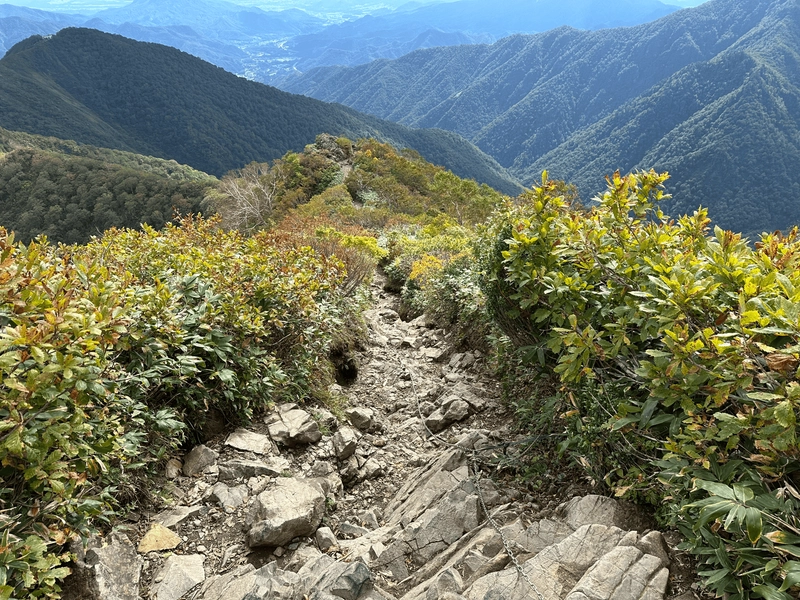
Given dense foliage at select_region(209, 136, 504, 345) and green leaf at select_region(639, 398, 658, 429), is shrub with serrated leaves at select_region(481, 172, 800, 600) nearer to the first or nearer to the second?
green leaf at select_region(639, 398, 658, 429)

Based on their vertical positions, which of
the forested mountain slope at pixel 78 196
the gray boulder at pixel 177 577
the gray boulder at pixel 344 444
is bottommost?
the gray boulder at pixel 344 444

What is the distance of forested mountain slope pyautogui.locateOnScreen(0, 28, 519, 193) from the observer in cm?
11712

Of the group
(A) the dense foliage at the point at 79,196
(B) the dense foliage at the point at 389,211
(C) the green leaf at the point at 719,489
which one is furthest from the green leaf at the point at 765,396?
(A) the dense foliage at the point at 79,196

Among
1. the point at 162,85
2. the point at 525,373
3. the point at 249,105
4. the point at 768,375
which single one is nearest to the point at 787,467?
the point at 768,375

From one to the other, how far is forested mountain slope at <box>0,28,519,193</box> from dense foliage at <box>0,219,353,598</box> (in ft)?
366

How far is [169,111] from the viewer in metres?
132

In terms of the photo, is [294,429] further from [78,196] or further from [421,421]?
[78,196]

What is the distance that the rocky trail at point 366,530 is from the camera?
2217mm

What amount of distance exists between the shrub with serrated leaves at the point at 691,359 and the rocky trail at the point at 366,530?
0.39 meters

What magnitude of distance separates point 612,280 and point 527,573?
1617mm

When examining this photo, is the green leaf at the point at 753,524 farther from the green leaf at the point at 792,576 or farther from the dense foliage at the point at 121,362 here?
the dense foliage at the point at 121,362

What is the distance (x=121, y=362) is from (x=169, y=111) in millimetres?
152856

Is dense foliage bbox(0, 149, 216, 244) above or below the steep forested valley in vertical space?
above

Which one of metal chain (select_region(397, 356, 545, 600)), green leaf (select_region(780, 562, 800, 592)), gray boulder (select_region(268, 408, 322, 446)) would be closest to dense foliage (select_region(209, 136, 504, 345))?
metal chain (select_region(397, 356, 545, 600))
